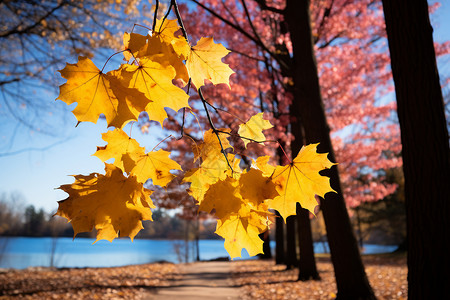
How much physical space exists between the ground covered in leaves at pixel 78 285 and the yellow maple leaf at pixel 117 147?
20.7 feet

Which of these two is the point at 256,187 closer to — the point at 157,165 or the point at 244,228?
the point at 244,228

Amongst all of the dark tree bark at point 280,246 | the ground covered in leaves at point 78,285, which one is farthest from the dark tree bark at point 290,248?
the ground covered in leaves at point 78,285

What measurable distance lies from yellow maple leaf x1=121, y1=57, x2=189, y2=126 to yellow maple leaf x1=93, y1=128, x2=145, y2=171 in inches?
3.6

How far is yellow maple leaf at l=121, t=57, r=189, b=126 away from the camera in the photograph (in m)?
0.67

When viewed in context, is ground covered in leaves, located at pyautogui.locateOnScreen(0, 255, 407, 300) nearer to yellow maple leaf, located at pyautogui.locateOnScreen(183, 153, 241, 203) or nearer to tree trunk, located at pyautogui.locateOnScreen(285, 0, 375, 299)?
tree trunk, located at pyautogui.locateOnScreen(285, 0, 375, 299)

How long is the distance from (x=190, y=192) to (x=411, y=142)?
2768 mm

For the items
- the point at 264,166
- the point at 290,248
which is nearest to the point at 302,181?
the point at 264,166

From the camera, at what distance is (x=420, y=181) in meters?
2.74

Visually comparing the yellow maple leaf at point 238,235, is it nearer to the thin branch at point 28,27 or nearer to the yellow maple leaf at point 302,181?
the yellow maple leaf at point 302,181

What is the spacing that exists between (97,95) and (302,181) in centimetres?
58

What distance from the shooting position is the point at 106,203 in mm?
665

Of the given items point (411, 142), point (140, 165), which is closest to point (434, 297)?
point (411, 142)

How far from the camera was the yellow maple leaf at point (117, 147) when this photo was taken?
0.73 metres

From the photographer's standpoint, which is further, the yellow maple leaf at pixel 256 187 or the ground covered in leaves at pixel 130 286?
the ground covered in leaves at pixel 130 286
